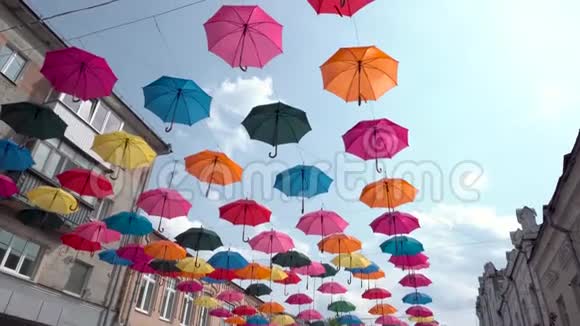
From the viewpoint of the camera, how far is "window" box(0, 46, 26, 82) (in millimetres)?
14031

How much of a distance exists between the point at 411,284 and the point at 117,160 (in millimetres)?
15416

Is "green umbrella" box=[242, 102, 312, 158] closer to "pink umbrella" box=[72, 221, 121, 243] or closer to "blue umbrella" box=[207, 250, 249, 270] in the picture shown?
"blue umbrella" box=[207, 250, 249, 270]

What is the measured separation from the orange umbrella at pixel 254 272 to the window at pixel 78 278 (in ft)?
22.5

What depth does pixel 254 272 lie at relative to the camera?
16.7m

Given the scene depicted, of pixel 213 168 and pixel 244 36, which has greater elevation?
pixel 244 36

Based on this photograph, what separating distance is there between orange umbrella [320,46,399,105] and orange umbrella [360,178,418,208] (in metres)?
4.00

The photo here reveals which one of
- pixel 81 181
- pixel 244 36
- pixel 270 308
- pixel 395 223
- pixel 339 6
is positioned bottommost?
pixel 270 308

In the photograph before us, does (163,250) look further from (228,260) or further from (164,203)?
(228,260)

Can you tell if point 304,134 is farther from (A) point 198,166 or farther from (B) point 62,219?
(B) point 62,219

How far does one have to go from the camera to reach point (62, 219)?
14.7 metres

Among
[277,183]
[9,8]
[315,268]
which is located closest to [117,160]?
[277,183]

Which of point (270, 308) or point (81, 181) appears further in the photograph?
point (270, 308)

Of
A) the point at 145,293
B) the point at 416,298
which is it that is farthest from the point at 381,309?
the point at 145,293

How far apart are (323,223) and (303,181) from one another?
235cm
